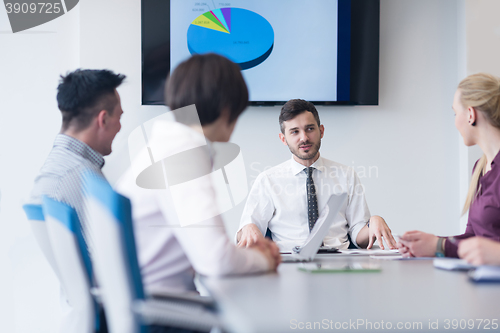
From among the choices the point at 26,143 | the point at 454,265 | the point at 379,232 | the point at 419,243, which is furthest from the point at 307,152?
the point at 26,143

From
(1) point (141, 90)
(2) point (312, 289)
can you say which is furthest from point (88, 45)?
(2) point (312, 289)

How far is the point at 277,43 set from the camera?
3266 millimetres

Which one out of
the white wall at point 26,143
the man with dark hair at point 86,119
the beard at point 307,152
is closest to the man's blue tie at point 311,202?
the beard at point 307,152

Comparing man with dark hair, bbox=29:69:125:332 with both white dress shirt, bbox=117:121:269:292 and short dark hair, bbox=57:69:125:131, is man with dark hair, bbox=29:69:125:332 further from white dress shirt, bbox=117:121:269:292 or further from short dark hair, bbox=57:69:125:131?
white dress shirt, bbox=117:121:269:292

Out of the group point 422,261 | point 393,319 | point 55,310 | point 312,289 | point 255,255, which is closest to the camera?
point 393,319

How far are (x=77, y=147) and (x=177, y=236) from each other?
0.95m

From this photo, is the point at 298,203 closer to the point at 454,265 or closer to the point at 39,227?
the point at 454,265

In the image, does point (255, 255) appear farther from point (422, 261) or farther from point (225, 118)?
point (422, 261)

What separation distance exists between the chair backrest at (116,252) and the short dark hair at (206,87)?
16.2 inches

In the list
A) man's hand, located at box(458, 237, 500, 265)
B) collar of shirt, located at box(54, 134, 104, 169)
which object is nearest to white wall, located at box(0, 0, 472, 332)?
collar of shirt, located at box(54, 134, 104, 169)

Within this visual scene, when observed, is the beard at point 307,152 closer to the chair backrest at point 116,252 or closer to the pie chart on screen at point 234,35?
the pie chart on screen at point 234,35

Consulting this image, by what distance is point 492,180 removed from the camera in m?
1.71

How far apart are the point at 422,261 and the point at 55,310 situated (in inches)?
109

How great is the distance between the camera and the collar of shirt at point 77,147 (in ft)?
5.84
